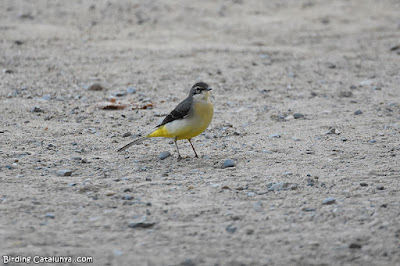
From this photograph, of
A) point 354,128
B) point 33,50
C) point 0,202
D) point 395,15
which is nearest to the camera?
point 0,202

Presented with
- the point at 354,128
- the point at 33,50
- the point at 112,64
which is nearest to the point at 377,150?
the point at 354,128

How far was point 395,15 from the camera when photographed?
50.4 ft

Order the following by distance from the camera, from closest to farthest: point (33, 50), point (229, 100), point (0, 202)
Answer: point (0, 202), point (229, 100), point (33, 50)

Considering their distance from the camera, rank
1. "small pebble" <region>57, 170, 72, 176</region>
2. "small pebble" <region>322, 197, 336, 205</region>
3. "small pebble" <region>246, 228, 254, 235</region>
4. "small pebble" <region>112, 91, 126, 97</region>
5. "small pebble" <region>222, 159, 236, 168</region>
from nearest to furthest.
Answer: "small pebble" <region>246, 228, 254, 235</region> → "small pebble" <region>322, 197, 336, 205</region> → "small pebble" <region>57, 170, 72, 176</region> → "small pebble" <region>222, 159, 236, 168</region> → "small pebble" <region>112, 91, 126, 97</region>

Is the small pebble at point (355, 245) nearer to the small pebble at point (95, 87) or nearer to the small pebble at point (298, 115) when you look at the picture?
the small pebble at point (298, 115)

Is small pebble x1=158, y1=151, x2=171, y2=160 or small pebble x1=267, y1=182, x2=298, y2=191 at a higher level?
small pebble x1=267, y1=182, x2=298, y2=191

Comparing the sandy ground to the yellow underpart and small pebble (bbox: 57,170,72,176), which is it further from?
the yellow underpart

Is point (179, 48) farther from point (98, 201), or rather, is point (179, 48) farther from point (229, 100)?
point (98, 201)

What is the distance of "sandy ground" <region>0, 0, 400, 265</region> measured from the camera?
15.0 feet

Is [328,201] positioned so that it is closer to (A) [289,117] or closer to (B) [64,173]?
(B) [64,173]

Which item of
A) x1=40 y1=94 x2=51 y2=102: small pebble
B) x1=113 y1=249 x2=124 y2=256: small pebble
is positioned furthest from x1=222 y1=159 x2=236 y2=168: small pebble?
x1=40 y1=94 x2=51 y2=102: small pebble

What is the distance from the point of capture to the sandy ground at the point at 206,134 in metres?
4.59

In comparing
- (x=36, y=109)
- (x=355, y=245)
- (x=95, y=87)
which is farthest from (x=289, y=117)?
(x=355, y=245)

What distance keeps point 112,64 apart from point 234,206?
6.29 m
